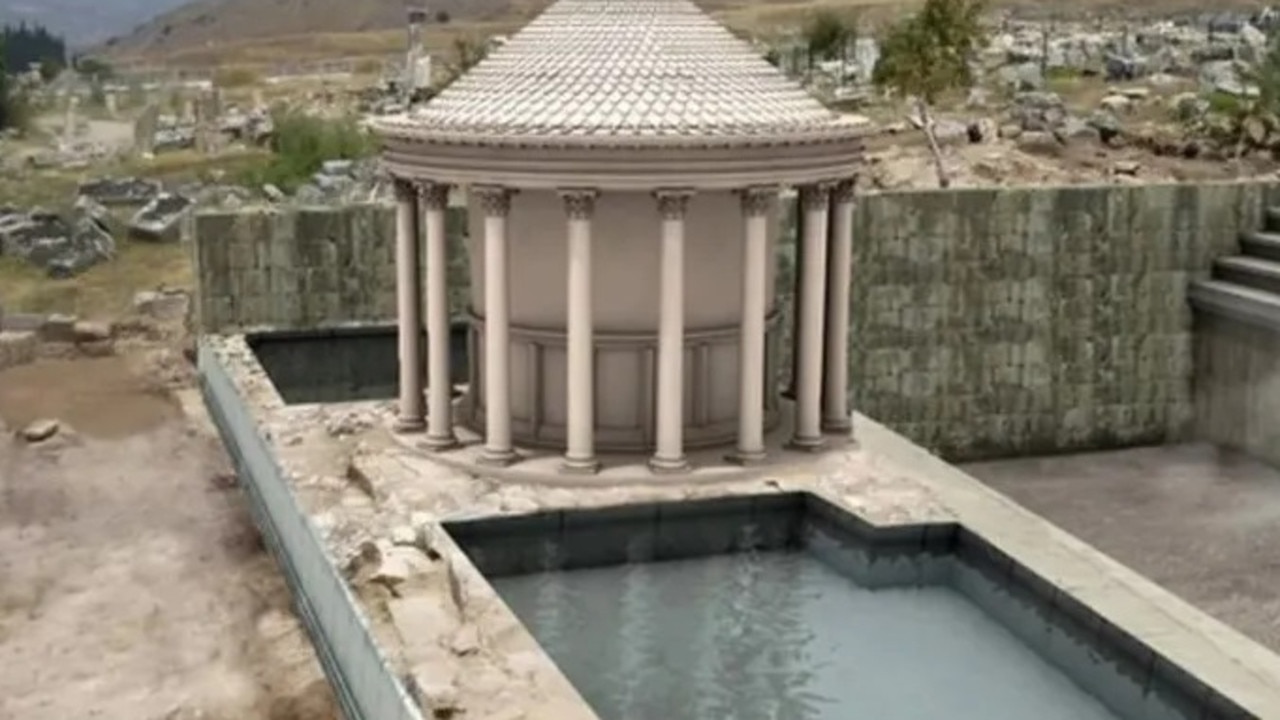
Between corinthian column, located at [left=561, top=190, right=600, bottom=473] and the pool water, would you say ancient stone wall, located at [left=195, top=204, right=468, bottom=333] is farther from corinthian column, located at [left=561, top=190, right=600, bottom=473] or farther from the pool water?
the pool water

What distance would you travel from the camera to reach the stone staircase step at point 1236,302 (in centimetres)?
2259

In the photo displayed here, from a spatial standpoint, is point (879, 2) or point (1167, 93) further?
point (879, 2)

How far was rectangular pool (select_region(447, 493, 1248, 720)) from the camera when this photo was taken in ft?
39.0

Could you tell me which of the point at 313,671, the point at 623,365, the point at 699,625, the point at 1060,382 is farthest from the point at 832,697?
the point at 1060,382

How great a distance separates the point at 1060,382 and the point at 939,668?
1223 centimetres

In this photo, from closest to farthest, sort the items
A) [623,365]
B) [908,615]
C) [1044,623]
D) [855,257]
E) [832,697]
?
1. [832,697]
2. [1044,623]
3. [908,615]
4. [623,365]
5. [855,257]

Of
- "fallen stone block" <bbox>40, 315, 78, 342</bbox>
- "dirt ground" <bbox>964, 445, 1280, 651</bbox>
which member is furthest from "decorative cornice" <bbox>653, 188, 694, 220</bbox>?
"fallen stone block" <bbox>40, 315, 78, 342</bbox>

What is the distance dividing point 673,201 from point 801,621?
17.0ft

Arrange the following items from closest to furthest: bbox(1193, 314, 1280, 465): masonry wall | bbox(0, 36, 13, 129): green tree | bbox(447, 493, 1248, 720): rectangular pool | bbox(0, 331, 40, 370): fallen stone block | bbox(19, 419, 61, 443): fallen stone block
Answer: bbox(447, 493, 1248, 720): rectangular pool, bbox(1193, 314, 1280, 465): masonry wall, bbox(19, 419, 61, 443): fallen stone block, bbox(0, 331, 40, 370): fallen stone block, bbox(0, 36, 13, 129): green tree

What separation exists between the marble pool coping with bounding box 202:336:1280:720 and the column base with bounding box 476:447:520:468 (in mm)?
→ 369

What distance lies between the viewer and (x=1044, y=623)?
512 inches

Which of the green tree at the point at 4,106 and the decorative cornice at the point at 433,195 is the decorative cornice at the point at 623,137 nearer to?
the decorative cornice at the point at 433,195

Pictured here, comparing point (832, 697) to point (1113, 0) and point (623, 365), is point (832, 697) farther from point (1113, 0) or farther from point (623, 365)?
point (1113, 0)

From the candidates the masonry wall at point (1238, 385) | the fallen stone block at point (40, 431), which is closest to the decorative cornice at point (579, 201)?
the fallen stone block at point (40, 431)
